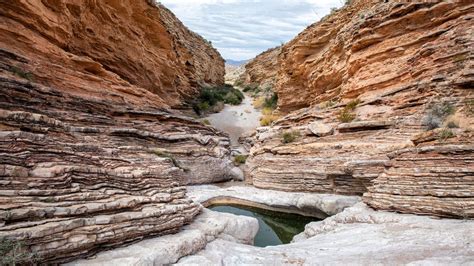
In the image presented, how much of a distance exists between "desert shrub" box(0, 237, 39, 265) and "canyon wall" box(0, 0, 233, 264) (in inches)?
1.8

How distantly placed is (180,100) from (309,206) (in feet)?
54.6

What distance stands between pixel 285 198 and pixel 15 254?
33.5 ft

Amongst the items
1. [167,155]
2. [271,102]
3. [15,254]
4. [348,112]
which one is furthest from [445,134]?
[271,102]

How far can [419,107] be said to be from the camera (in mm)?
11898

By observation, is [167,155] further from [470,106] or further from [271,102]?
[271,102]

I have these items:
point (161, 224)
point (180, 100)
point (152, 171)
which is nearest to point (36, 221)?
point (161, 224)

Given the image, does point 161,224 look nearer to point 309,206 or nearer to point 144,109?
point 309,206

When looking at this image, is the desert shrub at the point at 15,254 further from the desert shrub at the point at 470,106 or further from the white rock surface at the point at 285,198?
the desert shrub at the point at 470,106

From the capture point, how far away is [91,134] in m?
11.8

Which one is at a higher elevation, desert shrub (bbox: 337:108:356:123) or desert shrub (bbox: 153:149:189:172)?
desert shrub (bbox: 337:108:356:123)

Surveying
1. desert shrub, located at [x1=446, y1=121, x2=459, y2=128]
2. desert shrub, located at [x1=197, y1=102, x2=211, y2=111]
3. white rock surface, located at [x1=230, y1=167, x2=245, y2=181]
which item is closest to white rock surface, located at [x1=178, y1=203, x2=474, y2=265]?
desert shrub, located at [x1=446, y1=121, x2=459, y2=128]

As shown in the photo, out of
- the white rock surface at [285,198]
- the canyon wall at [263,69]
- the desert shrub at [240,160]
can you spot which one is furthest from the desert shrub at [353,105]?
the canyon wall at [263,69]

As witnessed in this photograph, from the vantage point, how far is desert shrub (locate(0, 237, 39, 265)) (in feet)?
15.2

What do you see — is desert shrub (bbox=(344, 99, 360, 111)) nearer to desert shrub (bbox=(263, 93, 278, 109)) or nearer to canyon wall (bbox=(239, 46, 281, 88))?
desert shrub (bbox=(263, 93, 278, 109))
